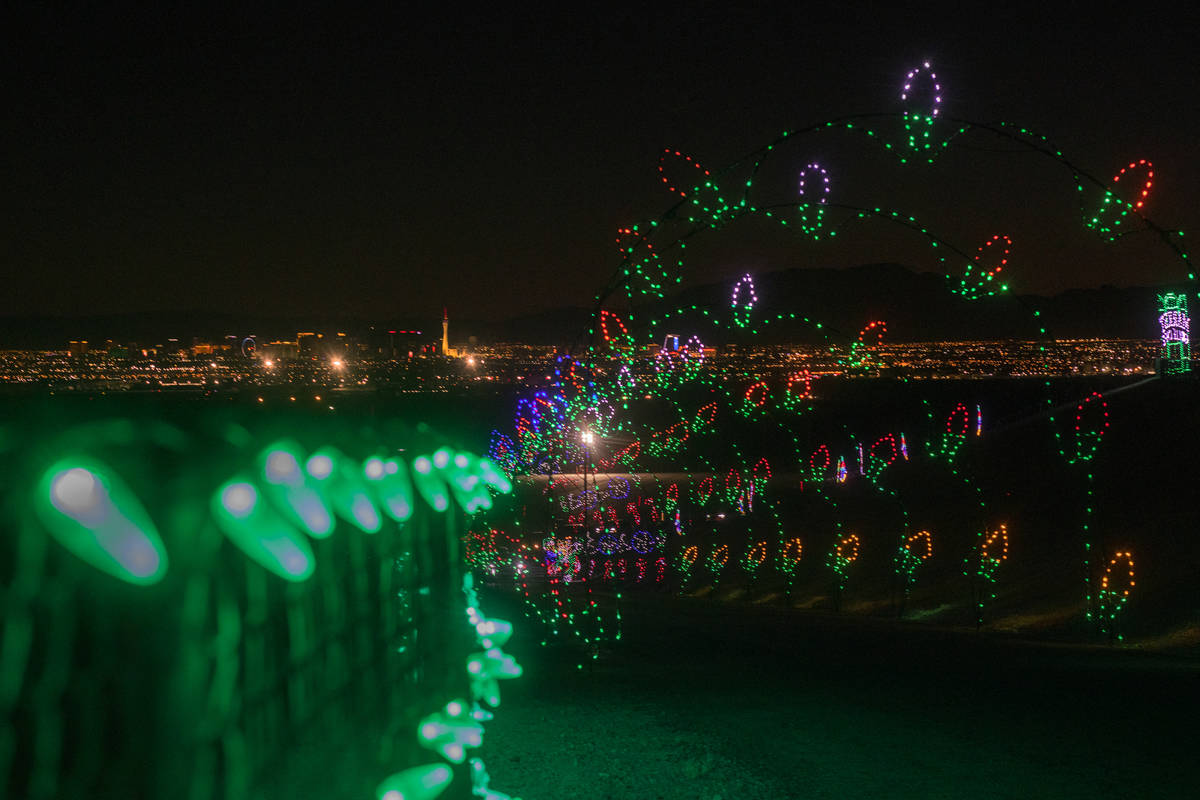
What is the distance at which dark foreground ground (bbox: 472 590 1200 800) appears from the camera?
15.8 feet

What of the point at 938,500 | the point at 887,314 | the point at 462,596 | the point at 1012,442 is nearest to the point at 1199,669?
the point at 462,596

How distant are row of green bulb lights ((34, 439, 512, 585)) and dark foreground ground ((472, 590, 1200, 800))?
6.74 ft

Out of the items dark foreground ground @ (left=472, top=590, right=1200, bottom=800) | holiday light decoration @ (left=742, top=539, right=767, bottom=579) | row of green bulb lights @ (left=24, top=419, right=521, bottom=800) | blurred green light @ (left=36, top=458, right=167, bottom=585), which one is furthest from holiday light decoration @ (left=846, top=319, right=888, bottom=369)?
blurred green light @ (left=36, top=458, right=167, bottom=585)

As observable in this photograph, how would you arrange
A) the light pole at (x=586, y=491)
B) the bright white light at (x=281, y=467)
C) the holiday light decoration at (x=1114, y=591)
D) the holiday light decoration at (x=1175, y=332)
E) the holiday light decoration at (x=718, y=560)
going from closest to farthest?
the bright white light at (x=281, y=467) → the holiday light decoration at (x=1114, y=591) → the holiday light decoration at (x=718, y=560) → the light pole at (x=586, y=491) → the holiday light decoration at (x=1175, y=332)

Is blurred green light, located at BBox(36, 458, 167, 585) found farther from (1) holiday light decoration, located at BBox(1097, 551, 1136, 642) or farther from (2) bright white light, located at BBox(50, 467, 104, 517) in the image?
(1) holiday light decoration, located at BBox(1097, 551, 1136, 642)

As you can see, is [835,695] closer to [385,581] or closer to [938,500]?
[385,581]

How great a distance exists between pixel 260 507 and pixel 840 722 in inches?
178

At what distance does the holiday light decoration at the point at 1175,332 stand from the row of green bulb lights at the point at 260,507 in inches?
836

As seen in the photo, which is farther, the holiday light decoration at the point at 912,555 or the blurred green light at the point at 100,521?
the holiday light decoration at the point at 912,555

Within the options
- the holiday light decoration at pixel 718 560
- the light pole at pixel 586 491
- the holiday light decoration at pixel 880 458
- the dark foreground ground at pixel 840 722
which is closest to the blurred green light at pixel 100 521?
the dark foreground ground at pixel 840 722

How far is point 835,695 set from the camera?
6.52 metres

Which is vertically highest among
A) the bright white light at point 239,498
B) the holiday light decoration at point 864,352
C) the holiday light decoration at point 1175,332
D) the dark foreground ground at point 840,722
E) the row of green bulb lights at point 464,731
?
the holiday light decoration at point 1175,332

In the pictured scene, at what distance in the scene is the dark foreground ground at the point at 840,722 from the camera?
4.82 meters

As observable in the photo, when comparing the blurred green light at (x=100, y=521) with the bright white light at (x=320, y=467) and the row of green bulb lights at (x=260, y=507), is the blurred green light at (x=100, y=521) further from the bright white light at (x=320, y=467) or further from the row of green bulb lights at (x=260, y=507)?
the bright white light at (x=320, y=467)
